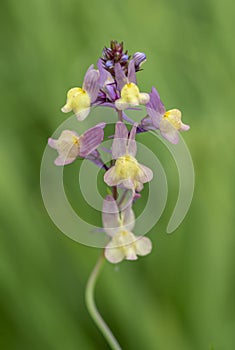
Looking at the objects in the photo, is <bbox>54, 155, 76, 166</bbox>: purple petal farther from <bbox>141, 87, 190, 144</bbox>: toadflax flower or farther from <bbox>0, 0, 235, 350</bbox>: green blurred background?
<bbox>0, 0, 235, 350</bbox>: green blurred background

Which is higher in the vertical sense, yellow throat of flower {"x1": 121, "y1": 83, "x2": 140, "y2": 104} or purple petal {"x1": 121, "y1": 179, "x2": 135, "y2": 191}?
yellow throat of flower {"x1": 121, "y1": 83, "x2": 140, "y2": 104}

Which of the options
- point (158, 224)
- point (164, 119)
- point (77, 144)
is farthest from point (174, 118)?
point (158, 224)

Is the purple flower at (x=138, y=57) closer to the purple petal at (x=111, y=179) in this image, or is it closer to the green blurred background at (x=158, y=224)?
the purple petal at (x=111, y=179)

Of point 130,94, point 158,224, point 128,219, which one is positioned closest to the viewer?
point 130,94

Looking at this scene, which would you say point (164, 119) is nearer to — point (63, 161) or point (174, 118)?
point (174, 118)

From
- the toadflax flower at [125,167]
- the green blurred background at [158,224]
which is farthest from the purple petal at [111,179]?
the green blurred background at [158,224]

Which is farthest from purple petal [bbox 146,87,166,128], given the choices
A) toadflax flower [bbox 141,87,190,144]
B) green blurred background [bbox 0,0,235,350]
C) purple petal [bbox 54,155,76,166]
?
green blurred background [bbox 0,0,235,350]

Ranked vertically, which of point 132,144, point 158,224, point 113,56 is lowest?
point 158,224
